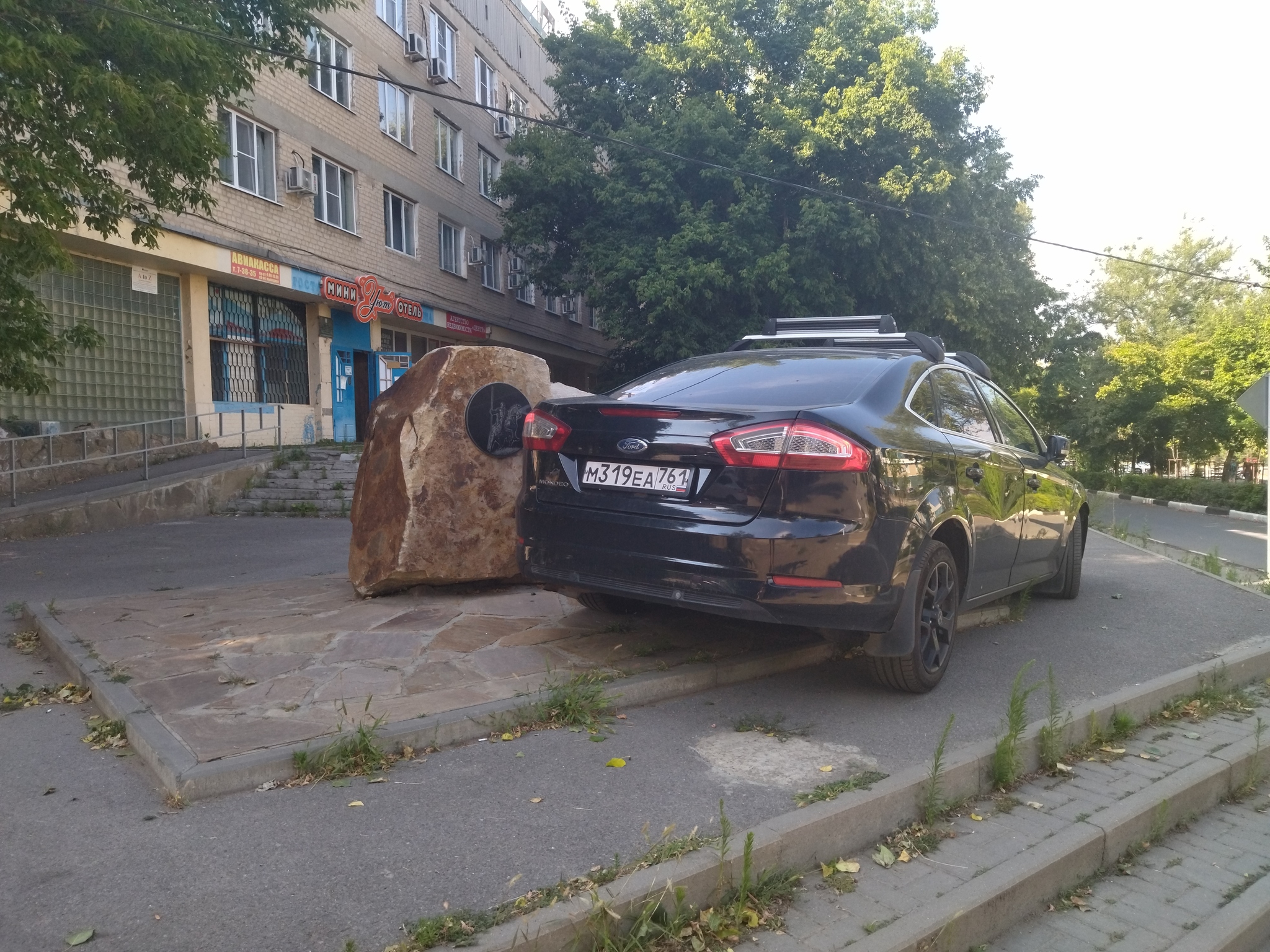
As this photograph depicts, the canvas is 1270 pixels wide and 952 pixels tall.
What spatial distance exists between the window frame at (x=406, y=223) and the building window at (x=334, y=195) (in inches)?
66.9

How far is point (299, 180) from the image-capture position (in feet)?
62.3

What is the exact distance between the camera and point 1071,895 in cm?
317

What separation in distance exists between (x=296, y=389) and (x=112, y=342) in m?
4.96

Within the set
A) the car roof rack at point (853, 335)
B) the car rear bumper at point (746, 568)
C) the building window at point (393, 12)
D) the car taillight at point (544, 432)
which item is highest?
the building window at point (393, 12)

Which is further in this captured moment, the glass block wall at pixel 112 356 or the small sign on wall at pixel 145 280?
the small sign on wall at pixel 145 280

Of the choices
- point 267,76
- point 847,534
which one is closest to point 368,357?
point 267,76

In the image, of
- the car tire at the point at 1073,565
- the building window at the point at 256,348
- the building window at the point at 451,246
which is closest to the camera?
the car tire at the point at 1073,565

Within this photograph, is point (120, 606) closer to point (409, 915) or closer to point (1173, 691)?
point (409, 915)

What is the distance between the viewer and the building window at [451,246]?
1014 inches

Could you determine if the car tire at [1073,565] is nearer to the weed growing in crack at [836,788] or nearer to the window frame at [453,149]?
the weed growing in crack at [836,788]

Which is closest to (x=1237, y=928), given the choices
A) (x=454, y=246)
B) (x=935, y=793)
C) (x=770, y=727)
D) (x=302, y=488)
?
(x=935, y=793)

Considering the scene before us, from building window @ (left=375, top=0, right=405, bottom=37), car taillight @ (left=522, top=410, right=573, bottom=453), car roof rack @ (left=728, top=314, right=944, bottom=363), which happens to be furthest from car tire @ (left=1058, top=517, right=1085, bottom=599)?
building window @ (left=375, top=0, right=405, bottom=37)

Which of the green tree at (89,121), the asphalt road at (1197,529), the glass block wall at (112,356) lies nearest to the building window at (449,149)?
the glass block wall at (112,356)

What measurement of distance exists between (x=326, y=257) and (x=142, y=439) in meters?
6.17
